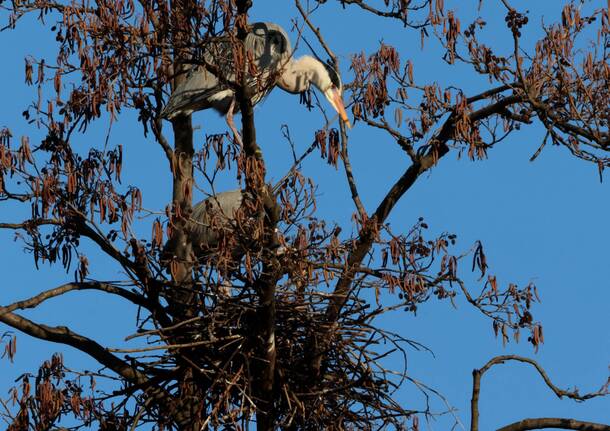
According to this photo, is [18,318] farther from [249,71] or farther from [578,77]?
[578,77]

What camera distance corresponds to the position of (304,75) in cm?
1145

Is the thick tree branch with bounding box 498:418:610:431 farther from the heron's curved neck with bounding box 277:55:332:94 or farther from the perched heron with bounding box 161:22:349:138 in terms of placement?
the heron's curved neck with bounding box 277:55:332:94

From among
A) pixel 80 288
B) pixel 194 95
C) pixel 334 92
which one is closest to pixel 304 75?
pixel 334 92

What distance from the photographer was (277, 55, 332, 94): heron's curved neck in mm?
11508

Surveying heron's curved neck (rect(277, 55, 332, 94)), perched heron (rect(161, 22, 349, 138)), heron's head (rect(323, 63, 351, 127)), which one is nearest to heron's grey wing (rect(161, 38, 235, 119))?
perched heron (rect(161, 22, 349, 138))

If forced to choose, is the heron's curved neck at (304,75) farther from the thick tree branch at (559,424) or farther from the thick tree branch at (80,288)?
the thick tree branch at (559,424)

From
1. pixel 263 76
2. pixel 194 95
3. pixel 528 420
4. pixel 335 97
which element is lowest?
pixel 528 420

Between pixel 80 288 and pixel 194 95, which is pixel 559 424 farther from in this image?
pixel 194 95

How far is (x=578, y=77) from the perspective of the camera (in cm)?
783

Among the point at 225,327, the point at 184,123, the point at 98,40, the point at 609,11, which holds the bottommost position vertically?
the point at 225,327

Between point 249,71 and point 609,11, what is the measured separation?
259 cm

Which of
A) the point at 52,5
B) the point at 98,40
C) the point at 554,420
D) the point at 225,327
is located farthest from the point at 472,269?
the point at 52,5

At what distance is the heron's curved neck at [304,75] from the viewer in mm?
11508

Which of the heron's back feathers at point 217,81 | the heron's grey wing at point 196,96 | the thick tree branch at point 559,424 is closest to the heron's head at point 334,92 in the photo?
the heron's back feathers at point 217,81
